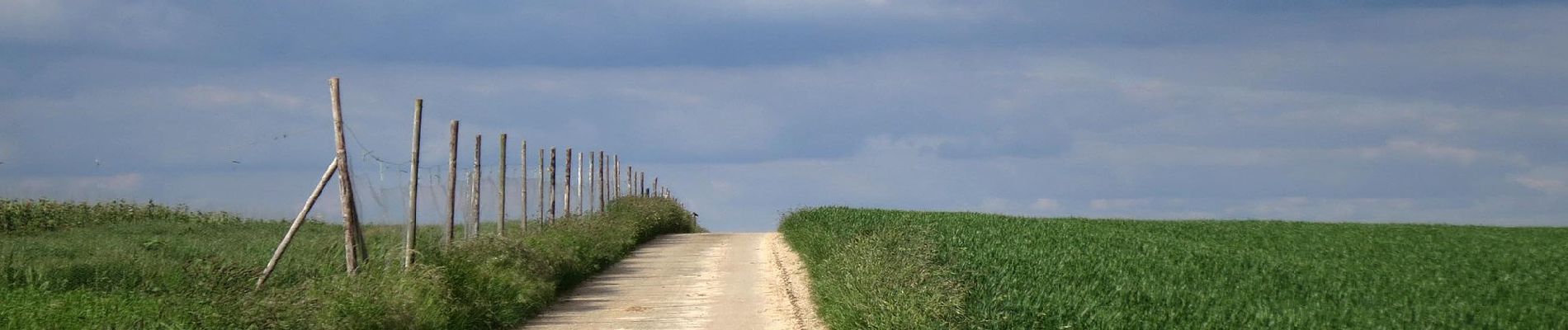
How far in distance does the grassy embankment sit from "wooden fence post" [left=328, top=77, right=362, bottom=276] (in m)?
0.26

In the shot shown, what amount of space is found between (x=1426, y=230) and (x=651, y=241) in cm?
1802

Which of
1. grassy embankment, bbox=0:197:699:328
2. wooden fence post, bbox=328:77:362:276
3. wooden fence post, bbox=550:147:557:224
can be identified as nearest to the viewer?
grassy embankment, bbox=0:197:699:328

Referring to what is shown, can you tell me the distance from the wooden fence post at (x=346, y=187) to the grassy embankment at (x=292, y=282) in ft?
0.85

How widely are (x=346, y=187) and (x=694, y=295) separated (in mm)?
5675

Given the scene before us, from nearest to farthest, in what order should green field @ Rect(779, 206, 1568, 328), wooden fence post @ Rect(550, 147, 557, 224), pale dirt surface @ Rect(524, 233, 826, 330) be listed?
green field @ Rect(779, 206, 1568, 328), pale dirt surface @ Rect(524, 233, 826, 330), wooden fence post @ Rect(550, 147, 557, 224)

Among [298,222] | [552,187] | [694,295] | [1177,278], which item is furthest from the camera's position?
[552,187]

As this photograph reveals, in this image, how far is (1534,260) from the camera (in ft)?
69.1

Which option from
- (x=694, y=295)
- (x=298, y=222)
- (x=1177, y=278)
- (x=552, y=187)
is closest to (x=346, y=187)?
(x=298, y=222)

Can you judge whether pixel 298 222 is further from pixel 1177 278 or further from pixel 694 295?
pixel 1177 278

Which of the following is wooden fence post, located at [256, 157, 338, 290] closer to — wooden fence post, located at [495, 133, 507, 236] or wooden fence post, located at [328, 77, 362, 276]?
wooden fence post, located at [328, 77, 362, 276]

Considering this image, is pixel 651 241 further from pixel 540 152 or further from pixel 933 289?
pixel 933 289

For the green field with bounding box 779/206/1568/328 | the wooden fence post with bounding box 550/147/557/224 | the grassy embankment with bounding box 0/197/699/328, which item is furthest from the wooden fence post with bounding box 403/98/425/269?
the wooden fence post with bounding box 550/147/557/224

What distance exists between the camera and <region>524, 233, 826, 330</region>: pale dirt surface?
14.4 meters

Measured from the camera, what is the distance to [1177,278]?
52.8 ft
